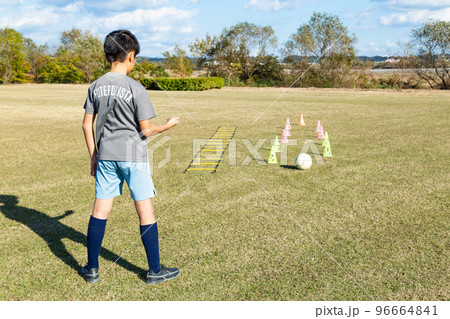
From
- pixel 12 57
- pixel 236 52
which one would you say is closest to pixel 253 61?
pixel 236 52

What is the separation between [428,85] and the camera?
32875mm

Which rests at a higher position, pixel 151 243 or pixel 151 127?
pixel 151 127

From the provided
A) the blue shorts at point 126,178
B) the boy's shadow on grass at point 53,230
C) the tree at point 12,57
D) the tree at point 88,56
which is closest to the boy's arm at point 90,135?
the blue shorts at point 126,178

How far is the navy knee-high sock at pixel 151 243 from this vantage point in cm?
314

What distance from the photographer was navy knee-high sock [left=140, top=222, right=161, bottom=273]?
3.14 m

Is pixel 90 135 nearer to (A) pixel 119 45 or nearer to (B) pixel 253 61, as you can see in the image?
(A) pixel 119 45

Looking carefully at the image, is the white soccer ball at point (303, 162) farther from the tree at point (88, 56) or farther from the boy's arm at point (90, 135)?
the tree at point (88, 56)

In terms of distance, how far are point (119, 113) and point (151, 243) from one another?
43.1 inches

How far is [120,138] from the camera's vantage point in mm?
3057

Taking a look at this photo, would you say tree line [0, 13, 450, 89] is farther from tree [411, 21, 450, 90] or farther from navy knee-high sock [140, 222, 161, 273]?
navy knee-high sock [140, 222, 161, 273]

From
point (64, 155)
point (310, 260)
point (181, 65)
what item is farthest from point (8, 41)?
point (310, 260)

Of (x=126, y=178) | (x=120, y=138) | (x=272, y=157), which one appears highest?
(x=120, y=138)

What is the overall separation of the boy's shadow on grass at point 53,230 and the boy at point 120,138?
398 millimetres
